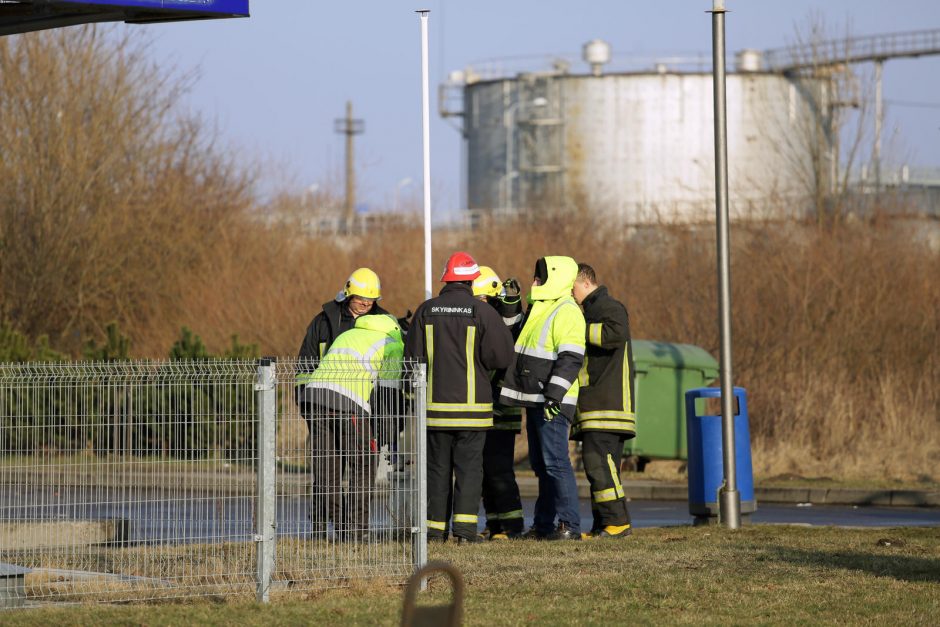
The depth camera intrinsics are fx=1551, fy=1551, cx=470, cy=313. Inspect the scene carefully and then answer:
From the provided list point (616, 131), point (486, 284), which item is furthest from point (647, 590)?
point (616, 131)

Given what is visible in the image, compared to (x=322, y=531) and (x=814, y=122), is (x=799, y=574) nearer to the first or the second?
(x=322, y=531)

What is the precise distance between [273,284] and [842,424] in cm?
1383

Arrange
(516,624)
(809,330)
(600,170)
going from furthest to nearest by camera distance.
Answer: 1. (600,170)
2. (809,330)
3. (516,624)

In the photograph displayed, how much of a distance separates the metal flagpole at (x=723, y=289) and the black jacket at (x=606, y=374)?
86cm

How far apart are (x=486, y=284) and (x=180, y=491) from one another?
397 centimetres

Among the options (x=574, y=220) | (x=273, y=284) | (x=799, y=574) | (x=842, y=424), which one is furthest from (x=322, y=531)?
A: (x=574, y=220)

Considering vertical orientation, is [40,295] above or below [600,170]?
below

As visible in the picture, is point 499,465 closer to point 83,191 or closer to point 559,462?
point 559,462

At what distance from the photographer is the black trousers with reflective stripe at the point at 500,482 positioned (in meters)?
12.1

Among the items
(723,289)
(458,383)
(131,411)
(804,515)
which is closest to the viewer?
(131,411)

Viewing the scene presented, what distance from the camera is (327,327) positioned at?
39.4ft

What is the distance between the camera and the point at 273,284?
31.1 metres

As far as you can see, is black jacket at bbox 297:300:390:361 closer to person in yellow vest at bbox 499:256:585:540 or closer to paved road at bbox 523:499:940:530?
person in yellow vest at bbox 499:256:585:540

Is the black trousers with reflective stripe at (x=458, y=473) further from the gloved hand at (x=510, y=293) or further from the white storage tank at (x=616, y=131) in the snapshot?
the white storage tank at (x=616, y=131)
